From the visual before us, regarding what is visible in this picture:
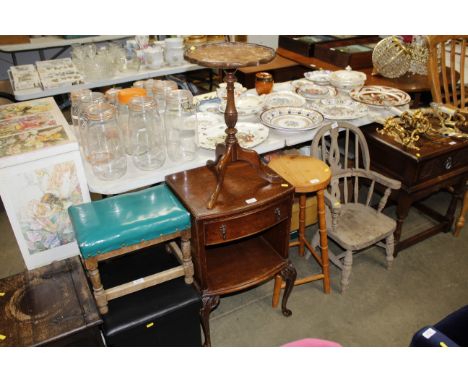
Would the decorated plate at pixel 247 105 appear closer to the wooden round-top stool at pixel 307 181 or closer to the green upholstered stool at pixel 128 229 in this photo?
the wooden round-top stool at pixel 307 181

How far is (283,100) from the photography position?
2.60 metres

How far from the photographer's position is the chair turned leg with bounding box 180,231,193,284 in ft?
5.65

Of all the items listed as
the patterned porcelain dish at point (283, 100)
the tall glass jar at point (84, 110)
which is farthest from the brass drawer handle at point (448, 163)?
the tall glass jar at point (84, 110)

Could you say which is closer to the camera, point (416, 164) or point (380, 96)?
point (416, 164)

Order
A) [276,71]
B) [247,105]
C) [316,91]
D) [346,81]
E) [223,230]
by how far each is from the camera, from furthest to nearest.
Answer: [276,71], [346,81], [316,91], [247,105], [223,230]

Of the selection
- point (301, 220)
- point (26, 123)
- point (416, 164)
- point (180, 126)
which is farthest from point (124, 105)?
point (416, 164)

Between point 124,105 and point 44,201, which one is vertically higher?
point 124,105

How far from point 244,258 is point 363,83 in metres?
1.64

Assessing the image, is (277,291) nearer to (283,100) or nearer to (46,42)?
(283,100)

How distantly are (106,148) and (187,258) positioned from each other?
65cm

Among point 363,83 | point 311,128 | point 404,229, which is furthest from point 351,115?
point 404,229

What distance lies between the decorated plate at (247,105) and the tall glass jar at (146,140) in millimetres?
581

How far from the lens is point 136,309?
68.4 inches

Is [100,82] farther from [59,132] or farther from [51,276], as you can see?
[51,276]
